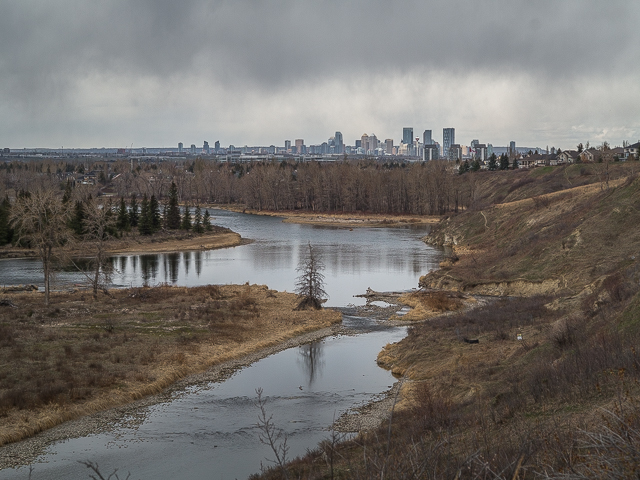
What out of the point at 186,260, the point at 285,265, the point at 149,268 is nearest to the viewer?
the point at 149,268

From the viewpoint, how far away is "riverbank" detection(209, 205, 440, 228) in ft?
367

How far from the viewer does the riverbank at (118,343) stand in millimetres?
21125

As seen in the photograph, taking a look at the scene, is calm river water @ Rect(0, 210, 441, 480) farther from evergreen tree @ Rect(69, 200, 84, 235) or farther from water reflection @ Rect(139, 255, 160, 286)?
evergreen tree @ Rect(69, 200, 84, 235)

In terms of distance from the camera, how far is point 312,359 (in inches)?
1182

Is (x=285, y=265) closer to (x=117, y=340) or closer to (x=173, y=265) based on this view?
(x=173, y=265)

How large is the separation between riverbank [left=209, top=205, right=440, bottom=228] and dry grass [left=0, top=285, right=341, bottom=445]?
68.1 meters

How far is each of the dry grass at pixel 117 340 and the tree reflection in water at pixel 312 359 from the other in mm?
1901

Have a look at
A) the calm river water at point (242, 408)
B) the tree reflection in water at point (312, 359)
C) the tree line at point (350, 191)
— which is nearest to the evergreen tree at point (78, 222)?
the calm river water at point (242, 408)

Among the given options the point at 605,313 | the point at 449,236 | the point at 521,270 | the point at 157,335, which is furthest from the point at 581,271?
the point at 449,236

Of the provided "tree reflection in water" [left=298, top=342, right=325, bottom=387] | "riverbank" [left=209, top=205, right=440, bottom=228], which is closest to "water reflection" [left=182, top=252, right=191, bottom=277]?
"tree reflection in water" [left=298, top=342, right=325, bottom=387]

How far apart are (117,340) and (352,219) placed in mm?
92243

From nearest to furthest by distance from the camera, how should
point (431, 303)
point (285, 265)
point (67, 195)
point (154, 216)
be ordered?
1. point (431, 303)
2. point (285, 265)
3. point (154, 216)
4. point (67, 195)

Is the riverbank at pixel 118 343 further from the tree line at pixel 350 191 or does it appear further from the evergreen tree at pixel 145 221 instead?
the tree line at pixel 350 191

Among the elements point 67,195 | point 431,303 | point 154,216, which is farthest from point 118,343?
point 67,195
